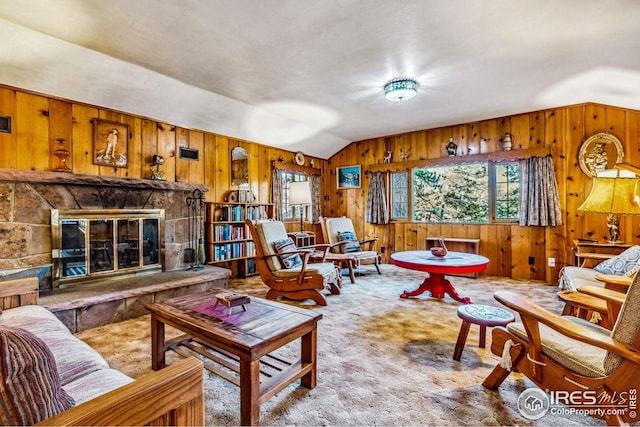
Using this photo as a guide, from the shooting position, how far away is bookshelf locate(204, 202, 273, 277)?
4.42 m

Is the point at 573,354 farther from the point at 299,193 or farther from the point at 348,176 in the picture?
the point at 348,176

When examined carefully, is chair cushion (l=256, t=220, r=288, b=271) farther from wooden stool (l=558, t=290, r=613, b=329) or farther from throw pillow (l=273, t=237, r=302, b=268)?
wooden stool (l=558, t=290, r=613, b=329)

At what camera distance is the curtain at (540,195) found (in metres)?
4.31

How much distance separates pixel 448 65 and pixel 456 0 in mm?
1048

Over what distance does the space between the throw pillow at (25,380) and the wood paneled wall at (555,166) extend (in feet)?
17.6

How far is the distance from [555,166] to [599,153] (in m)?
0.50

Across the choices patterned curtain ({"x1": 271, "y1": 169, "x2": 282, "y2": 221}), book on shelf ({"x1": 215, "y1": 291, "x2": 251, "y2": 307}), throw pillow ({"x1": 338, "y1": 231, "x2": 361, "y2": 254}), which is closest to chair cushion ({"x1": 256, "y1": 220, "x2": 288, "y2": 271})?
book on shelf ({"x1": 215, "y1": 291, "x2": 251, "y2": 307})

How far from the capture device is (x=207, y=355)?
6.48 feet

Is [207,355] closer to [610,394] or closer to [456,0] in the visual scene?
[610,394]

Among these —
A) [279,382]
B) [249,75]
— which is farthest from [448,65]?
[279,382]

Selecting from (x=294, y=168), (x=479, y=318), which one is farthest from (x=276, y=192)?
(x=479, y=318)

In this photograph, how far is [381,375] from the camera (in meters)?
1.95

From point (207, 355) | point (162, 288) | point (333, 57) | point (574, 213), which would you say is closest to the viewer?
point (207, 355)

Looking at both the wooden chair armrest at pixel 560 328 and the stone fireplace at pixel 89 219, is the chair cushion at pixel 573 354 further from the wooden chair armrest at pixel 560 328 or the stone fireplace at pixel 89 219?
the stone fireplace at pixel 89 219
